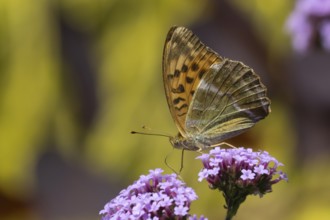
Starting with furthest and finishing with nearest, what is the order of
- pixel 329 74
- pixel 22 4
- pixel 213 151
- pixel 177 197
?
1. pixel 329 74
2. pixel 22 4
3. pixel 213 151
4. pixel 177 197

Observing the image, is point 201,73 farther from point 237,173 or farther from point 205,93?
point 237,173

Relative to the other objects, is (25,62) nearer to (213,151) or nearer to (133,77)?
(133,77)

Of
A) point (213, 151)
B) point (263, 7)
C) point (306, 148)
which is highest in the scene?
point (263, 7)

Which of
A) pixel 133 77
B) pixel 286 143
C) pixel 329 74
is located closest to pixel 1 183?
pixel 133 77

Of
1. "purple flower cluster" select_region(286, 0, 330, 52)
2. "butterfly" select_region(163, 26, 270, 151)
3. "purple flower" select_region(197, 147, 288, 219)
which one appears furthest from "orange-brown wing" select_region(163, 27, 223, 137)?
"purple flower cluster" select_region(286, 0, 330, 52)

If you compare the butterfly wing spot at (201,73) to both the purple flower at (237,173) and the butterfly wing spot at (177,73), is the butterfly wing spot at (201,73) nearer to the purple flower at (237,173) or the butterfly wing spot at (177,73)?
the butterfly wing spot at (177,73)

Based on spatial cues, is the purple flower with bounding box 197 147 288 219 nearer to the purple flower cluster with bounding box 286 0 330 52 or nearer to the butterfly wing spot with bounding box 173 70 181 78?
the butterfly wing spot with bounding box 173 70 181 78

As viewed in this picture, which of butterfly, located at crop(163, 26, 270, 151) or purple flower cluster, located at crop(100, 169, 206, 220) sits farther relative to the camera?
butterfly, located at crop(163, 26, 270, 151)
